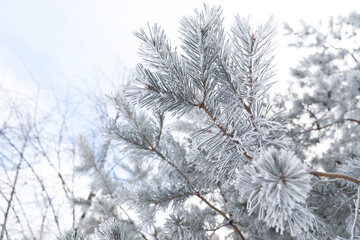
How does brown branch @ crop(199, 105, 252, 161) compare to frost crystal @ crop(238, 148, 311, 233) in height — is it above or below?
above

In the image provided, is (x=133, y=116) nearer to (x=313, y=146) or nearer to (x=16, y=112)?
(x=313, y=146)

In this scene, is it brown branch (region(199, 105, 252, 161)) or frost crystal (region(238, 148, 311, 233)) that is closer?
frost crystal (region(238, 148, 311, 233))

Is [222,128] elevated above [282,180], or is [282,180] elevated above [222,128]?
[222,128]

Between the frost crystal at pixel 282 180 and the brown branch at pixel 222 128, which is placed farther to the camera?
the brown branch at pixel 222 128

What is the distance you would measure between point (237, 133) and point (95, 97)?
8.31ft

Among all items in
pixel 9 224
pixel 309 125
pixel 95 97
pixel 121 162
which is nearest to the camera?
pixel 309 125

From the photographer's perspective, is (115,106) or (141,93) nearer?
(141,93)

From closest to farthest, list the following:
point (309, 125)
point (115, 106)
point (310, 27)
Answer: point (115, 106), point (309, 125), point (310, 27)

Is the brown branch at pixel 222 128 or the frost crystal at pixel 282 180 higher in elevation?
the brown branch at pixel 222 128

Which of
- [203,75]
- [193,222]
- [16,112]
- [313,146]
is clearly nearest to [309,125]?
[313,146]

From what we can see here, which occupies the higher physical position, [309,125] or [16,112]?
[16,112]

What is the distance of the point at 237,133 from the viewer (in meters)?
0.45

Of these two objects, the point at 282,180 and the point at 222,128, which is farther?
the point at 222,128

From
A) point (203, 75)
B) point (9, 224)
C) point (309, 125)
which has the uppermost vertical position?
point (9, 224)
